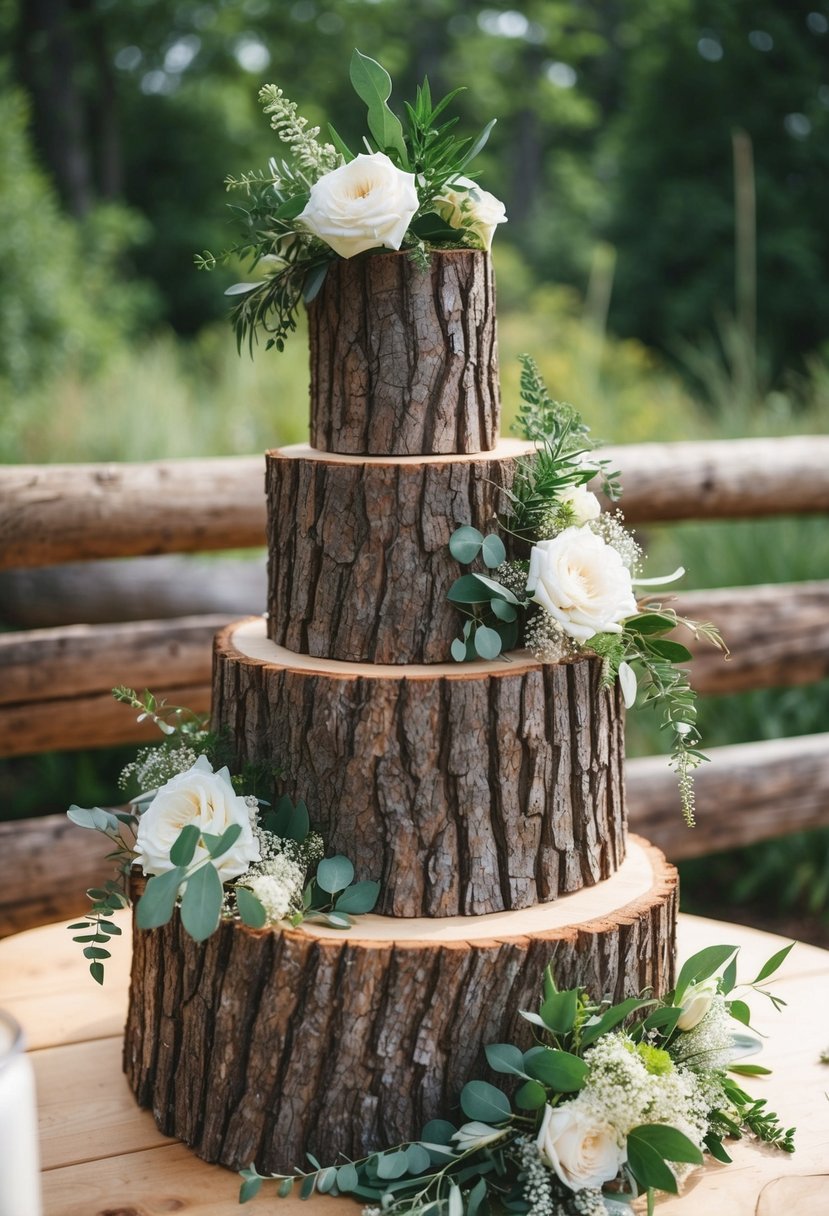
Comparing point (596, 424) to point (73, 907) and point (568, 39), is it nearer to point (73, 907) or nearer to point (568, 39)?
point (73, 907)

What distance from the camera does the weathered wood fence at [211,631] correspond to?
269 centimetres

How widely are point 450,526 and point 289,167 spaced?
53 centimetres

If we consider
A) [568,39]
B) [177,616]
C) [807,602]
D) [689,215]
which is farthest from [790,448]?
[568,39]

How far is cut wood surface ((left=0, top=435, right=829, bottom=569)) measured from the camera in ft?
8.69

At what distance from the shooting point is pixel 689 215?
10766mm

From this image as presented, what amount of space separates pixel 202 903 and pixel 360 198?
2.77 ft

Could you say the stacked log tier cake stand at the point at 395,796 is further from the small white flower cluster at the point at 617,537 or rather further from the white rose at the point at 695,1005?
the small white flower cluster at the point at 617,537

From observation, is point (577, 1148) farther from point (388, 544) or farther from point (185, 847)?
point (388, 544)

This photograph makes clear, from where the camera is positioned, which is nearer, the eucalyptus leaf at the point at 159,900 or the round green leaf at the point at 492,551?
the eucalyptus leaf at the point at 159,900

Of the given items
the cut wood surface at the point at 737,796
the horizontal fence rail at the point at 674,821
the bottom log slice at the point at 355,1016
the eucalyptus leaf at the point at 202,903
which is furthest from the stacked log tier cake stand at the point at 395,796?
the cut wood surface at the point at 737,796

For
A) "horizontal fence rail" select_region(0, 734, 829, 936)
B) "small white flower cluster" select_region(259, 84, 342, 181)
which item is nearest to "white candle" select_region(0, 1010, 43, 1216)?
"small white flower cluster" select_region(259, 84, 342, 181)

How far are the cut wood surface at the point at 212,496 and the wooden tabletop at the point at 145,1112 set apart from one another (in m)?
0.99

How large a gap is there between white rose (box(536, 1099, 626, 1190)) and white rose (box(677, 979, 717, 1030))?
21 cm

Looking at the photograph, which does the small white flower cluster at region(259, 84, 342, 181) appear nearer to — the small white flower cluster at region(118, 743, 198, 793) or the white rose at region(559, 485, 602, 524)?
the white rose at region(559, 485, 602, 524)
